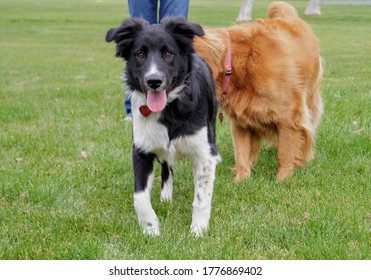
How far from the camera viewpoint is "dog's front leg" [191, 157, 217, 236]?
13.6 ft

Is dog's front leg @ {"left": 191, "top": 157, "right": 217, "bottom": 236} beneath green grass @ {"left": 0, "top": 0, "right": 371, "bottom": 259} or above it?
above

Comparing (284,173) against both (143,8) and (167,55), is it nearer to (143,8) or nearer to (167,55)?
(167,55)

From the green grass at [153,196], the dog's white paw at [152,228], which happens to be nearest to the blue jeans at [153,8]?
the green grass at [153,196]

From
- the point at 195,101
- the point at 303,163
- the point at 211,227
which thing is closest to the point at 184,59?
the point at 195,101

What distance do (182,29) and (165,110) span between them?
613 millimetres

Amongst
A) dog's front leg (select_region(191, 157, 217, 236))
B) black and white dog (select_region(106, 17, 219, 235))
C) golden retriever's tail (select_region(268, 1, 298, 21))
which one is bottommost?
dog's front leg (select_region(191, 157, 217, 236))

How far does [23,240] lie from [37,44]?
843 inches

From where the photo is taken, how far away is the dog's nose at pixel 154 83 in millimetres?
3779

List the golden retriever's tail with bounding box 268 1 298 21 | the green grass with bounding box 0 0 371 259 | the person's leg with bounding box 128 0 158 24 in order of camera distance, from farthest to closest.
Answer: the person's leg with bounding box 128 0 158 24 < the golden retriever's tail with bounding box 268 1 298 21 < the green grass with bounding box 0 0 371 259

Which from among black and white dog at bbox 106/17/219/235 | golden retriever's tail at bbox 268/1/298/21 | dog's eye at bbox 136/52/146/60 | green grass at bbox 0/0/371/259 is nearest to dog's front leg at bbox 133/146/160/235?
black and white dog at bbox 106/17/219/235

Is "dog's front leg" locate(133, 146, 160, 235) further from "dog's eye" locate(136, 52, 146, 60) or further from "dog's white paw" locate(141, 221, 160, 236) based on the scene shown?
"dog's eye" locate(136, 52, 146, 60)

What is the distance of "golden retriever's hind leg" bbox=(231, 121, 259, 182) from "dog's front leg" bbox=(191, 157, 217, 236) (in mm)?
1401

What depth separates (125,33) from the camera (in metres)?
4.06

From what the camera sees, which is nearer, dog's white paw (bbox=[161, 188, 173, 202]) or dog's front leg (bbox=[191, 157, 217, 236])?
dog's front leg (bbox=[191, 157, 217, 236])
